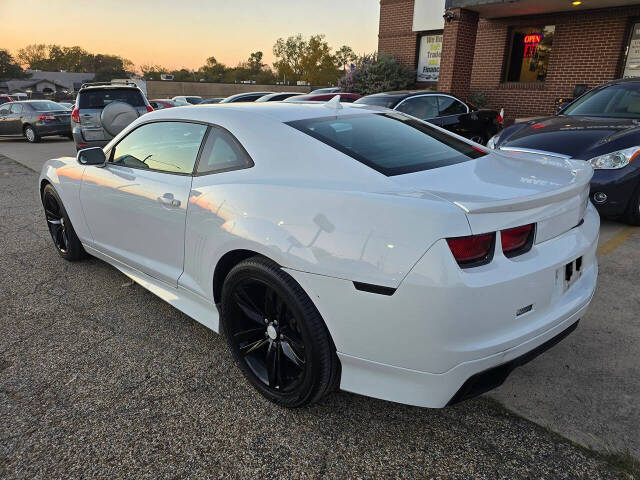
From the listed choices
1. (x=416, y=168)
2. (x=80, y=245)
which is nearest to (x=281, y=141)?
(x=416, y=168)

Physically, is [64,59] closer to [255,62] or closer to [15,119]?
[255,62]

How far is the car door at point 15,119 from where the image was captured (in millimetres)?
16594

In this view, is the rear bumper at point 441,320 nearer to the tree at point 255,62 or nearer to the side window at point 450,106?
the side window at point 450,106

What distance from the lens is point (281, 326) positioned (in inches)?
89.9

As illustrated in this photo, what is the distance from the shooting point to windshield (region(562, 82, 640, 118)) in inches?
227

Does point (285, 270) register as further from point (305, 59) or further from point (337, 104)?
point (305, 59)

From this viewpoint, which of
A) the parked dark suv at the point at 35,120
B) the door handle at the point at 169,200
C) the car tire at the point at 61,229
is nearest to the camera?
the door handle at the point at 169,200

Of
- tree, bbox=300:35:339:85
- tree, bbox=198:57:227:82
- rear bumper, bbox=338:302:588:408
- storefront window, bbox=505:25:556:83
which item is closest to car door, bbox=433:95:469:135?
storefront window, bbox=505:25:556:83

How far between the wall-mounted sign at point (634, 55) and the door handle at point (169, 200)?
12.9 meters

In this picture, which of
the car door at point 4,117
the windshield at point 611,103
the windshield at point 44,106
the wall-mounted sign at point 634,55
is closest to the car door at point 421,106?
the windshield at point 611,103

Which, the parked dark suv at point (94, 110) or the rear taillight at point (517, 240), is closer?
the rear taillight at point (517, 240)

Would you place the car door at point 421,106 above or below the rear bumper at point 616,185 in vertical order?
above

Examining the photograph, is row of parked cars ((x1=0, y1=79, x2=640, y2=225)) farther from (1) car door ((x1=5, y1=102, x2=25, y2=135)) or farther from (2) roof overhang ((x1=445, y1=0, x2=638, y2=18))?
(1) car door ((x1=5, y1=102, x2=25, y2=135))

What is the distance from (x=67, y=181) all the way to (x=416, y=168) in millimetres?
3099
